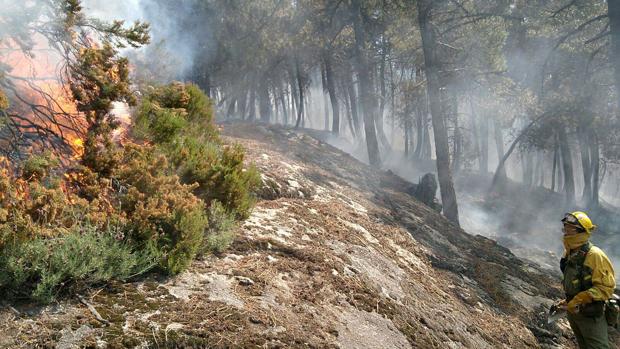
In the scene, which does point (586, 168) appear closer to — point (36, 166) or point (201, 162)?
point (201, 162)

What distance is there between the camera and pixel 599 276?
4453 millimetres

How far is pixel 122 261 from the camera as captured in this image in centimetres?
318

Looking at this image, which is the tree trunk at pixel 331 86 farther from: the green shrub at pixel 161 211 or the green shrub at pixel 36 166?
the green shrub at pixel 36 166

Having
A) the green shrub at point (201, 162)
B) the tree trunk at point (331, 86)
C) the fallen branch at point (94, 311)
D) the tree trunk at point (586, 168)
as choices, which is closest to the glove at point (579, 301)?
the green shrub at point (201, 162)

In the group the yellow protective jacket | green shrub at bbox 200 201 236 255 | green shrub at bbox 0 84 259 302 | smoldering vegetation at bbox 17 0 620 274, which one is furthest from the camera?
smoldering vegetation at bbox 17 0 620 274

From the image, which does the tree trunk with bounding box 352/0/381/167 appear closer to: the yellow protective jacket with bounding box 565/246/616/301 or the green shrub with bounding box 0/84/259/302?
the green shrub with bounding box 0/84/259/302

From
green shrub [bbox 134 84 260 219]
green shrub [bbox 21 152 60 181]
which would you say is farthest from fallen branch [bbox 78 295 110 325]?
green shrub [bbox 134 84 260 219]

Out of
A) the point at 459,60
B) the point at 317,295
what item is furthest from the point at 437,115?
the point at 317,295

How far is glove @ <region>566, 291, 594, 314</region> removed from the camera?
445cm

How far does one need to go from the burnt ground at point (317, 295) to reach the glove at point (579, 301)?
90 cm

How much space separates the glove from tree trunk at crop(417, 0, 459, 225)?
7977mm

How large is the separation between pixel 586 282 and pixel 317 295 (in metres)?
2.95

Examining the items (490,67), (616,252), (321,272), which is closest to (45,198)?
(321,272)

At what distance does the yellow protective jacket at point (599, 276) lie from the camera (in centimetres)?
441
